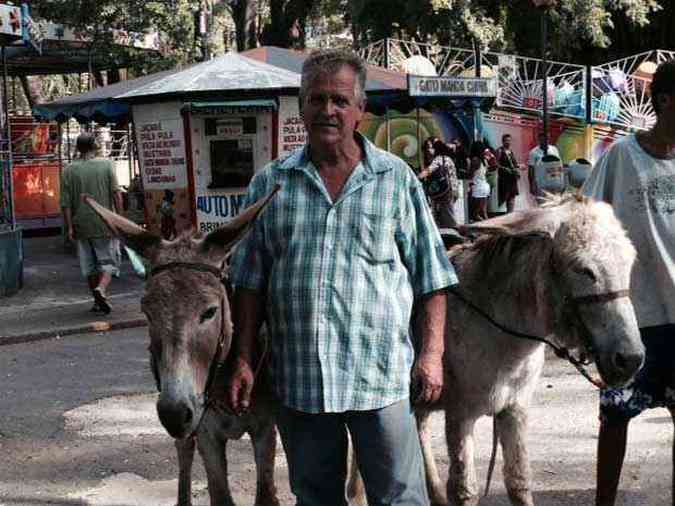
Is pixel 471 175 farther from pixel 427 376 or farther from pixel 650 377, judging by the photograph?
pixel 427 376

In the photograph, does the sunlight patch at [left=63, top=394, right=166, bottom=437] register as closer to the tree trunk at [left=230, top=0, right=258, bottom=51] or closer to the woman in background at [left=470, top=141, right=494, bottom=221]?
the woman in background at [left=470, top=141, right=494, bottom=221]

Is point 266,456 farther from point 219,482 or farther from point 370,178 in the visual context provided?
point 370,178

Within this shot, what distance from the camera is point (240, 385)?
3.34 metres

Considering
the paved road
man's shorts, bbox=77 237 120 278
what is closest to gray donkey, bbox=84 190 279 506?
the paved road

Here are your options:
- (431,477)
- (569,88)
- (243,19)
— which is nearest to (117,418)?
(431,477)

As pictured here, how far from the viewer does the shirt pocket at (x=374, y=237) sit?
124 inches

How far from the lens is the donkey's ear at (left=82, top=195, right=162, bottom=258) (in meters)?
3.51

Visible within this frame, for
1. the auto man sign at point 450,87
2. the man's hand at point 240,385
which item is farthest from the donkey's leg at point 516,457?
the auto man sign at point 450,87

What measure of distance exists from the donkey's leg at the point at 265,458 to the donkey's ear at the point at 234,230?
103 centimetres

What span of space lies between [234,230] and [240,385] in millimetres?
510

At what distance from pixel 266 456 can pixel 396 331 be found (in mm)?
1375

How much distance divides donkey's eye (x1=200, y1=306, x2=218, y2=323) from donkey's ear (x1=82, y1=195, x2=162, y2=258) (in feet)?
1.16

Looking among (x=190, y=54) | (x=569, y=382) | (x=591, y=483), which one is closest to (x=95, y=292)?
(x=569, y=382)

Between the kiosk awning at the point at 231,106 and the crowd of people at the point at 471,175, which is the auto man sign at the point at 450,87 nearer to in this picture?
the crowd of people at the point at 471,175
